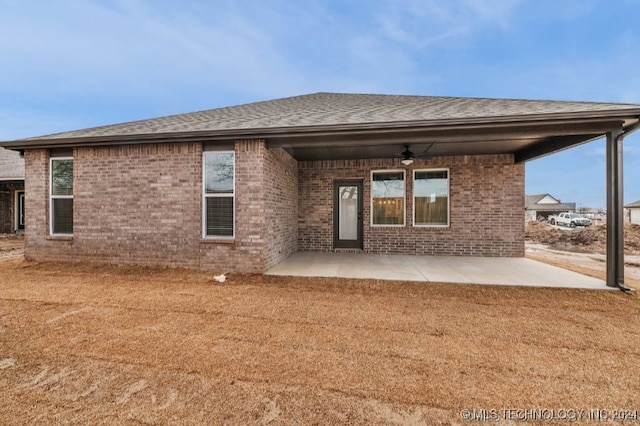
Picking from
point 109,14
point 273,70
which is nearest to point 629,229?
point 109,14

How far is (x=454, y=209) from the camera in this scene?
754 cm

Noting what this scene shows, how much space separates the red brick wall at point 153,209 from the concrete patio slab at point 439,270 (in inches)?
39.6

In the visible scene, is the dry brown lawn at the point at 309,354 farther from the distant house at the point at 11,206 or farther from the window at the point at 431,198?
the distant house at the point at 11,206

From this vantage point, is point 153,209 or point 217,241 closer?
point 217,241

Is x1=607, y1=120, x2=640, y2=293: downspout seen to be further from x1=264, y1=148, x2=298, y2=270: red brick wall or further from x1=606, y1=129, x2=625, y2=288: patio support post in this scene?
x1=264, y1=148, x2=298, y2=270: red brick wall

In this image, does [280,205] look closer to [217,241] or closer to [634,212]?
[217,241]

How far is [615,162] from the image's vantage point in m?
4.42

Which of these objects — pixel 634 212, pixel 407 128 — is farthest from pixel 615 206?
pixel 634 212

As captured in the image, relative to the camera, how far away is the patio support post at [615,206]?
4430mm

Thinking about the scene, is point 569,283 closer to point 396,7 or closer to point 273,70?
point 396,7

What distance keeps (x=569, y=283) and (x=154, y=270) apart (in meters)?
7.93

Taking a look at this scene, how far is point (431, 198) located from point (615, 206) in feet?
12.1

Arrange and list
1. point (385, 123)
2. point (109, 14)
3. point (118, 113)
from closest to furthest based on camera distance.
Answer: point (385, 123), point (109, 14), point (118, 113)

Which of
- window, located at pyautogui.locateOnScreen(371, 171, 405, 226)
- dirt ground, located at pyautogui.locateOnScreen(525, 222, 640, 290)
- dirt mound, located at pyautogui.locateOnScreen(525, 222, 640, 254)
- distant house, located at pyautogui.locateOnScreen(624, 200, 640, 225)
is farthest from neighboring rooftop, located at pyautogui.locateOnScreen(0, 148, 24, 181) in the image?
distant house, located at pyautogui.locateOnScreen(624, 200, 640, 225)
